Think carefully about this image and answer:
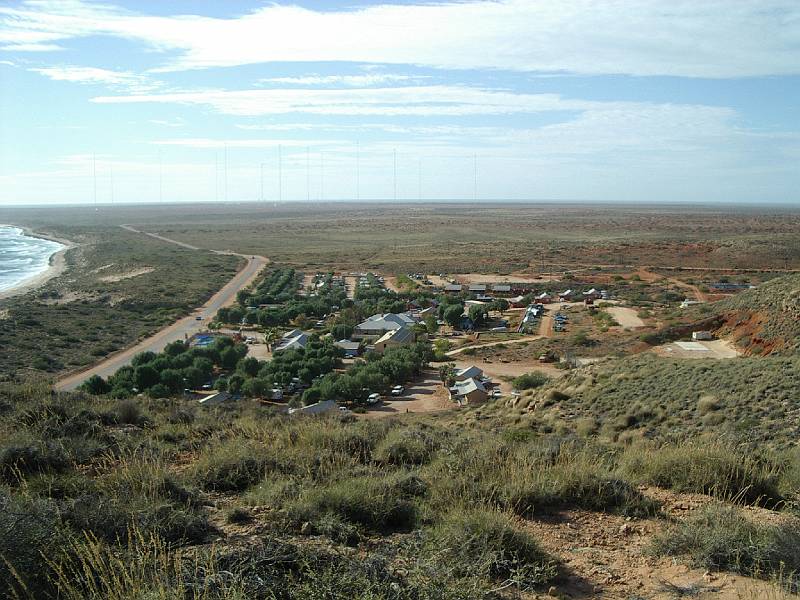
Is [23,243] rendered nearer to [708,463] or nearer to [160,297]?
[160,297]

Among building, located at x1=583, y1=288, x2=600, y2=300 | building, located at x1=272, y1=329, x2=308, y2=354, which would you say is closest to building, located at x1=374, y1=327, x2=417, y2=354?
building, located at x1=272, y1=329, x2=308, y2=354

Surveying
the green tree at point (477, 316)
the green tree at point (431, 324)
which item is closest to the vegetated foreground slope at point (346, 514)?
the green tree at point (431, 324)

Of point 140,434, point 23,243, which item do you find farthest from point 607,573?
point 23,243

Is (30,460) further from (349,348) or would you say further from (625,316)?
(625,316)

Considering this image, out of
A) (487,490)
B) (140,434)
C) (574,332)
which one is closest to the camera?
(487,490)

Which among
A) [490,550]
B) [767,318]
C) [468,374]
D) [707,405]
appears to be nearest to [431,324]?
[468,374]

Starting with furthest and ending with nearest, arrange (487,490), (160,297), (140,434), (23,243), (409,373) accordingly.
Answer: (23,243) < (160,297) < (409,373) < (140,434) < (487,490)

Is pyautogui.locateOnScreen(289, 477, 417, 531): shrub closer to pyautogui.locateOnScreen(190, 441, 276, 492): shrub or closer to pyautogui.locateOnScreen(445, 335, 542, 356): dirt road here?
pyautogui.locateOnScreen(190, 441, 276, 492): shrub

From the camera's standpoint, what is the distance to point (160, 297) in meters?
58.8

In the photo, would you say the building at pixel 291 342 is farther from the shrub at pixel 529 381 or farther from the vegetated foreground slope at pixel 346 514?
the vegetated foreground slope at pixel 346 514

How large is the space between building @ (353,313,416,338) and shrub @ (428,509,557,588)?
121 feet

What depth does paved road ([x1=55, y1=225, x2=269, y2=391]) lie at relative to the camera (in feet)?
102

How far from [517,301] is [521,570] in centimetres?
5119

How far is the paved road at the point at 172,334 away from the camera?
31.1 m
